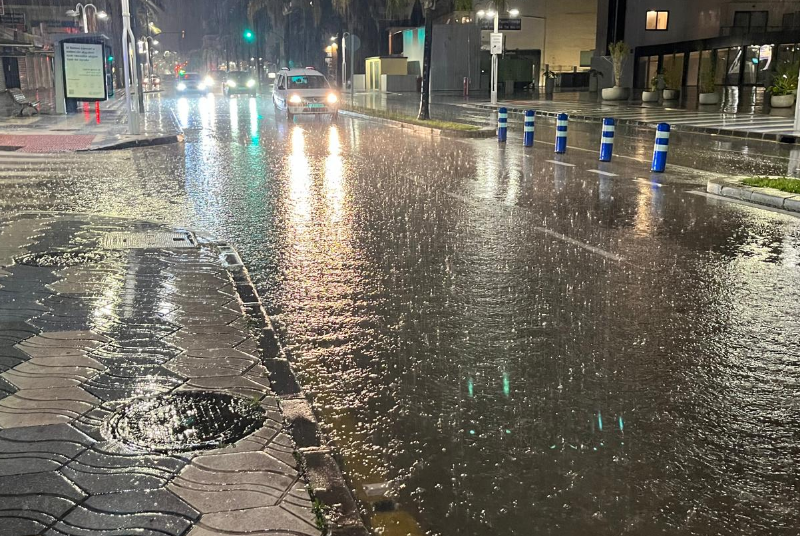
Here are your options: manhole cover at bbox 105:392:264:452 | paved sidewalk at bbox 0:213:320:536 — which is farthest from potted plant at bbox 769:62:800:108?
manhole cover at bbox 105:392:264:452

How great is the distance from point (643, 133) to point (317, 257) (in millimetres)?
18038

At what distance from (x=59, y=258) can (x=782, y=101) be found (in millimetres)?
30589

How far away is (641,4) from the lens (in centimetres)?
5206

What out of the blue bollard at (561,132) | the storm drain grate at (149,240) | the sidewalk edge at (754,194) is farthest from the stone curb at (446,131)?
the storm drain grate at (149,240)

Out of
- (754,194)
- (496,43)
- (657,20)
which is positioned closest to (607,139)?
(754,194)

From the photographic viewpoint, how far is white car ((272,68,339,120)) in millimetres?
30188

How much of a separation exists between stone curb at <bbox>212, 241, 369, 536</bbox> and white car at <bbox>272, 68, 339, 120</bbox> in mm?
24898

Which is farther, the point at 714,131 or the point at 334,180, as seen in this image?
the point at 714,131

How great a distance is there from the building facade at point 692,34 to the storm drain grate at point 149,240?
42.5 m

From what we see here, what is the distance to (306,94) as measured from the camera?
101 feet

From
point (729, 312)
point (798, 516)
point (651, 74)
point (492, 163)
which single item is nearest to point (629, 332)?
point (729, 312)

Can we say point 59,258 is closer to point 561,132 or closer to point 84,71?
point 561,132

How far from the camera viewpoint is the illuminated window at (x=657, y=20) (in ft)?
172

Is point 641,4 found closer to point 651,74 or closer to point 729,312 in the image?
point 651,74
